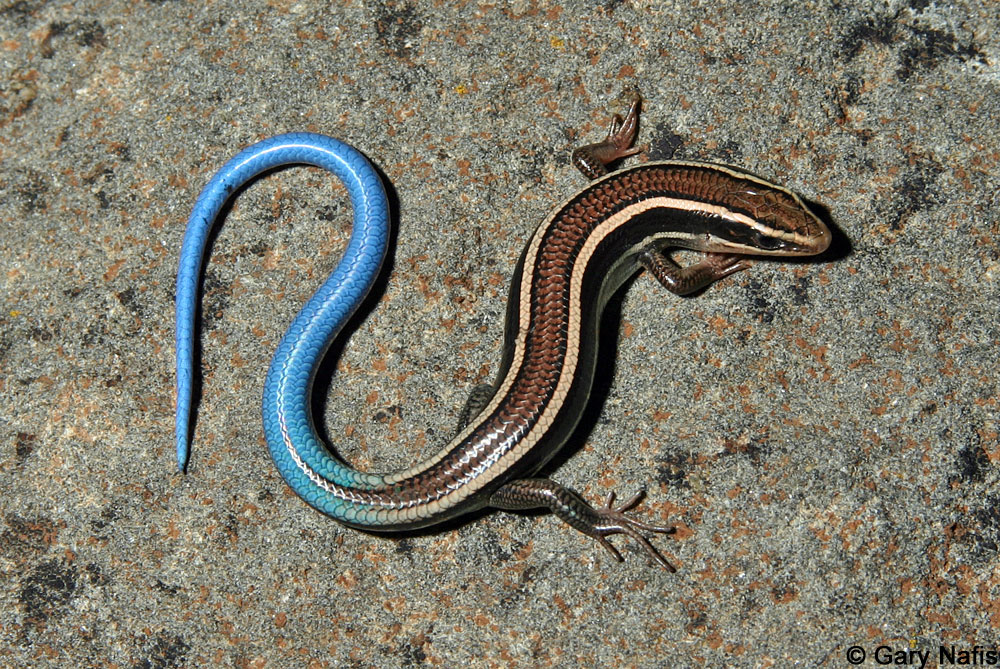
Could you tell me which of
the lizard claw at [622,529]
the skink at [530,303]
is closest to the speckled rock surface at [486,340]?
the lizard claw at [622,529]

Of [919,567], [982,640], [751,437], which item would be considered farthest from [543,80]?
[982,640]

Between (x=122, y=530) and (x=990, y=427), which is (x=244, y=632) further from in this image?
(x=990, y=427)

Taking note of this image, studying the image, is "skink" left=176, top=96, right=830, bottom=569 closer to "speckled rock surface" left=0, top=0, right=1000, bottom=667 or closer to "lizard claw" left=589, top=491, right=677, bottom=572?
"lizard claw" left=589, top=491, right=677, bottom=572

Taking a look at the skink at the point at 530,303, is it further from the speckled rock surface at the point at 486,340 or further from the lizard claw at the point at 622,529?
the speckled rock surface at the point at 486,340

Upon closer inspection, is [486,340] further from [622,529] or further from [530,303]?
[622,529]

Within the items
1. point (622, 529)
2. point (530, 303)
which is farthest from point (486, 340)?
point (622, 529)
